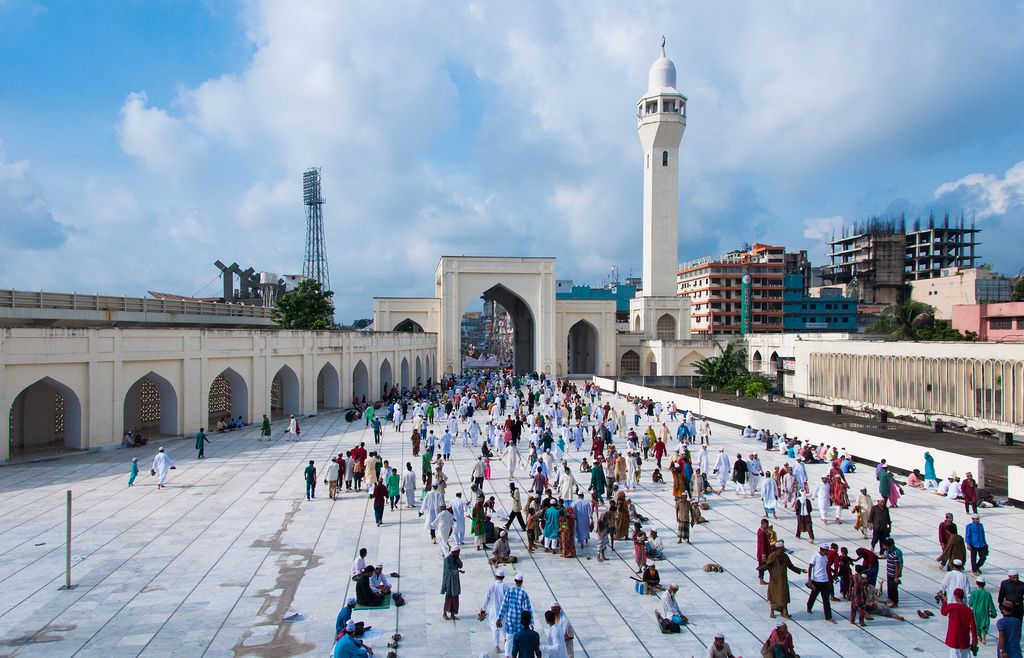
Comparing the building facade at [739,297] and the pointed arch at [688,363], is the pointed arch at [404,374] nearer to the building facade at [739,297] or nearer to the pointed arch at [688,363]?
the pointed arch at [688,363]

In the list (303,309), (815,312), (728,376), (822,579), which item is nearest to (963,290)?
(815,312)

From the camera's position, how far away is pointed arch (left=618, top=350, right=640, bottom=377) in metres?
47.2

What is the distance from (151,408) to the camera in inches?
890

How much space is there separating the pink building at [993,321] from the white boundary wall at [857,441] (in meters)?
21.1

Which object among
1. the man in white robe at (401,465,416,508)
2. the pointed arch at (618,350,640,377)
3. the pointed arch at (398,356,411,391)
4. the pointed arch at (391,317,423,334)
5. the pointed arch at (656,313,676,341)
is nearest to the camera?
the man in white robe at (401,465,416,508)

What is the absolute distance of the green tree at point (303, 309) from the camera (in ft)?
124

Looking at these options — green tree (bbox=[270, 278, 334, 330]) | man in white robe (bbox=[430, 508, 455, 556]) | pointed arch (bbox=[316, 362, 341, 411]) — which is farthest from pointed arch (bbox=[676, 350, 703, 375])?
man in white robe (bbox=[430, 508, 455, 556])

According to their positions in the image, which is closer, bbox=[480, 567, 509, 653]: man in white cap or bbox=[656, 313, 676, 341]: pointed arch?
bbox=[480, 567, 509, 653]: man in white cap

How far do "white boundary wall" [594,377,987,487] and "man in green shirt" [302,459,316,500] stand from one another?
1163 centimetres

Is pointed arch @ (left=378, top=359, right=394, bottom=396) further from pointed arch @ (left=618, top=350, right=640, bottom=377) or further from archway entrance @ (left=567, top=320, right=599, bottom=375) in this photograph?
pointed arch @ (left=618, top=350, right=640, bottom=377)

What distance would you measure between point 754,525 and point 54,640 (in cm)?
917

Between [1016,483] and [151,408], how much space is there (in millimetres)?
22517

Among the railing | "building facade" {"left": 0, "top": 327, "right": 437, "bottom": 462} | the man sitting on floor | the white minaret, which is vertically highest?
the white minaret

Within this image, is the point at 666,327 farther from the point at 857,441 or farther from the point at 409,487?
the point at 409,487
